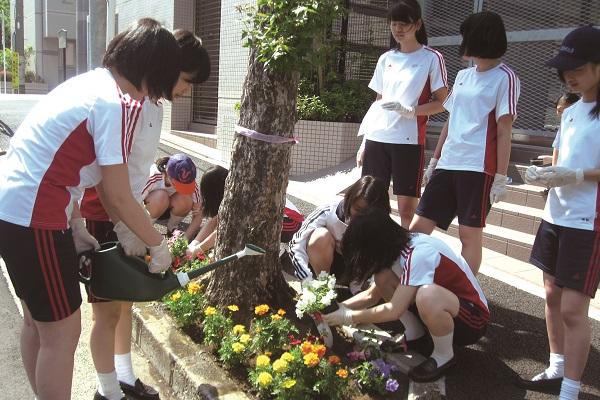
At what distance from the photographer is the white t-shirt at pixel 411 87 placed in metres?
3.61

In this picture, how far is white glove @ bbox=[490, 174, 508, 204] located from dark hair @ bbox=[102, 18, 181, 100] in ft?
6.59

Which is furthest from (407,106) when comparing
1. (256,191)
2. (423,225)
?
(256,191)

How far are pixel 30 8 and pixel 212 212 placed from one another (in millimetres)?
A: 38724

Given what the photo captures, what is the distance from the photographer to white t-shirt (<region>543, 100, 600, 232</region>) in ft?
7.85

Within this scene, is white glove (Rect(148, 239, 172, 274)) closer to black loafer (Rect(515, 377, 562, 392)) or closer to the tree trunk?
the tree trunk

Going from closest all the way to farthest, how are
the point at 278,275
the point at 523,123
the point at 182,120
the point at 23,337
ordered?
the point at 23,337 < the point at 278,275 < the point at 523,123 < the point at 182,120

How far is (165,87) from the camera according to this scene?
6.33ft

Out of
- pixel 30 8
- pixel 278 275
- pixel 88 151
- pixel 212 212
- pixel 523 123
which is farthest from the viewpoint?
pixel 30 8

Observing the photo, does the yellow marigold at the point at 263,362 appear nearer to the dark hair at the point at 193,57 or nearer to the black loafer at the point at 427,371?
the black loafer at the point at 427,371

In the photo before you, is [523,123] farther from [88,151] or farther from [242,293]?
[88,151]

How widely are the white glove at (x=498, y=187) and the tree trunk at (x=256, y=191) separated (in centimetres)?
122

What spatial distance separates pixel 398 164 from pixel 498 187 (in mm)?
738

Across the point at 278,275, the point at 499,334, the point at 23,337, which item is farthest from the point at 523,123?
the point at 23,337

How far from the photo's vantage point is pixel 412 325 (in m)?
2.78
